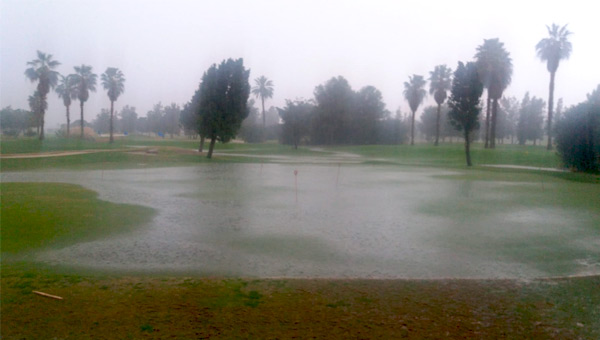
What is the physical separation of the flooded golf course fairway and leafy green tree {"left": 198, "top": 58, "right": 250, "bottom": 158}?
856 inches

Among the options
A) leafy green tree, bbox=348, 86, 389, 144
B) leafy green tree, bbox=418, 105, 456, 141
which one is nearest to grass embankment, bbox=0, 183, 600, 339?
leafy green tree, bbox=348, 86, 389, 144

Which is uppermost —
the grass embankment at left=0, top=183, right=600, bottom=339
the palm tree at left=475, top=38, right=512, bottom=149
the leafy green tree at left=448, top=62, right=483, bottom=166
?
the palm tree at left=475, top=38, right=512, bottom=149

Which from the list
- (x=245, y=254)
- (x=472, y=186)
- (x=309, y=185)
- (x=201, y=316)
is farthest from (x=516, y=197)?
(x=201, y=316)

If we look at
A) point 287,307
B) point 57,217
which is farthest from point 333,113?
point 287,307

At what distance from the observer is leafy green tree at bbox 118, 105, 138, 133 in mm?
166375

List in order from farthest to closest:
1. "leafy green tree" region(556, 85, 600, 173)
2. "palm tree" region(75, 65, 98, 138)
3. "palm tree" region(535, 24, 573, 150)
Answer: "palm tree" region(75, 65, 98, 138), "palm tree" region(535, 24, 573, 150), "leafy green tree" region(556, 85, 600, 173)

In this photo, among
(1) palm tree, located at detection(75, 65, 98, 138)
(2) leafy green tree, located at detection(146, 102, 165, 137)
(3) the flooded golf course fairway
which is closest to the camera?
(3) the flooded golf course fairway

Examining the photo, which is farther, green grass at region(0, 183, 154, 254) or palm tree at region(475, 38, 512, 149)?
palm tree at region(475, 38, 512, 149)

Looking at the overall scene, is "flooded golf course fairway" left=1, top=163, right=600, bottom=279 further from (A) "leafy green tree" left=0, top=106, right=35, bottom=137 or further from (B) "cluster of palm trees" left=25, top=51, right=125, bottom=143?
(A) "leafy green tree" left=0, top=106, right=35, bottom=137

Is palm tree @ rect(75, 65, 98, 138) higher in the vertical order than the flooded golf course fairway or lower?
higher

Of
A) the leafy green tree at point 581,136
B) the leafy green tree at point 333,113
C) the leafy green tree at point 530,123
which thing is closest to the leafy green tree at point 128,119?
the leafy green tree at point 333,113

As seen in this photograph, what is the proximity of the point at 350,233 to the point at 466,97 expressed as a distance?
26264mm

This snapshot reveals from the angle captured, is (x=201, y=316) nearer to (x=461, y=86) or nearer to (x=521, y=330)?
(x=521, y=330)

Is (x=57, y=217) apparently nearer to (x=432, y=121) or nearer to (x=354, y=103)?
(x=354, y=103)
